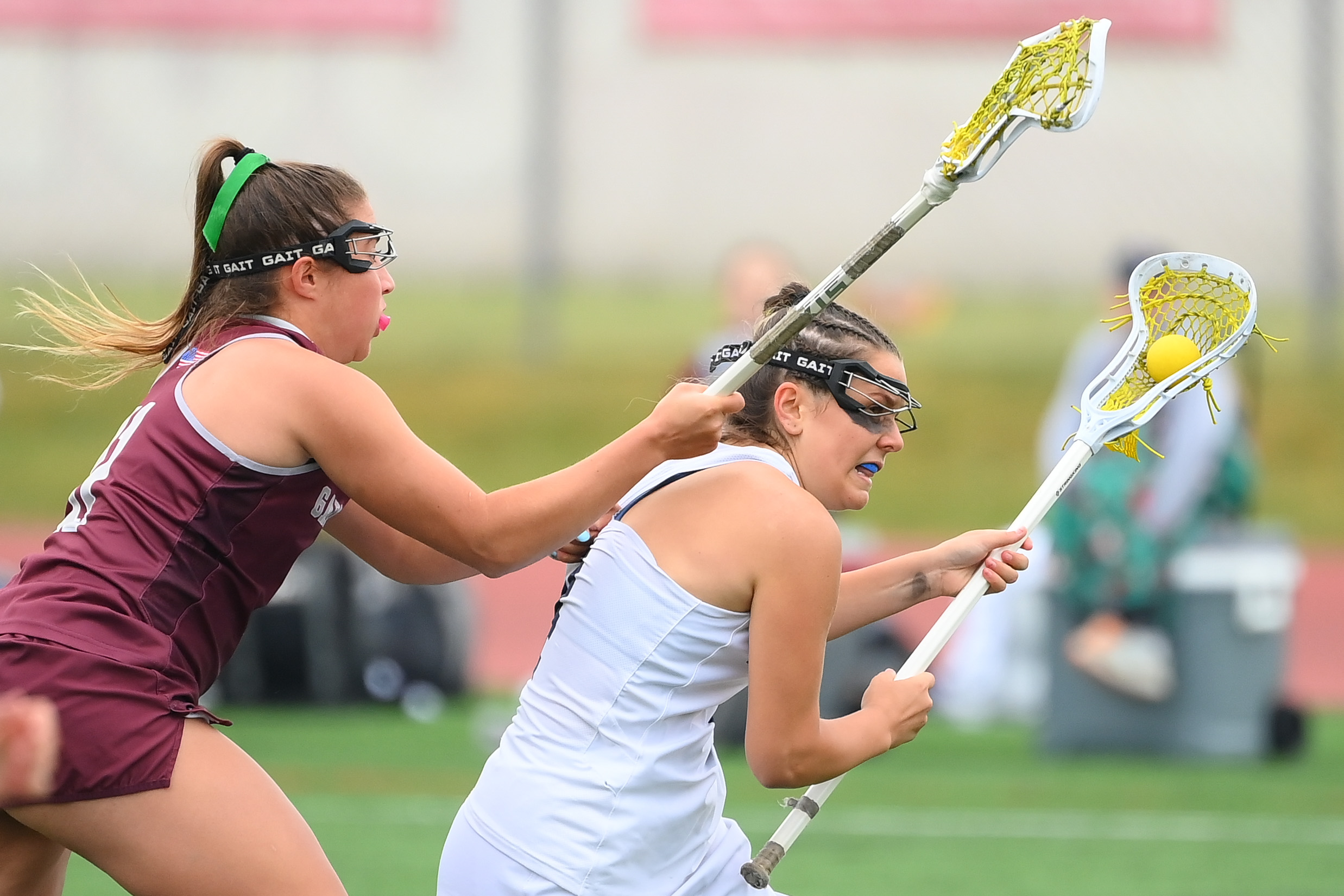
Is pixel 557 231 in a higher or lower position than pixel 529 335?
higher

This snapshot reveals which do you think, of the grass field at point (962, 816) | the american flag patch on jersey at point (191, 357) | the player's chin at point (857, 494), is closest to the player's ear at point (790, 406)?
the player's chin at point (857, 494)

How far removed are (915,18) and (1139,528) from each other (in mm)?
8021

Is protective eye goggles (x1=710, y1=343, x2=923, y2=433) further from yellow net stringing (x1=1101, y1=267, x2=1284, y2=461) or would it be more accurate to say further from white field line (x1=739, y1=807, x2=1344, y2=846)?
white field line (x1=739, y1=807, x2=1344, y2=846)

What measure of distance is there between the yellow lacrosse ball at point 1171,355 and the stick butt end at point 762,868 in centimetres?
121

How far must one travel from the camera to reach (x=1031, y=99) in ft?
9.75

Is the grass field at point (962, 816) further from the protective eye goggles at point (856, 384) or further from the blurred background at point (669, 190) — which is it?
the blurred background at point (669, 190)

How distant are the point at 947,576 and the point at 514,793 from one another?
987 mm

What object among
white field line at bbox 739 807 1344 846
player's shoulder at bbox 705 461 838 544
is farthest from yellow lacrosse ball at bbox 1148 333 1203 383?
white field line at bbox 739 807 1344 846

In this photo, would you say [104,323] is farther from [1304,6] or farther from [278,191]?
[1304,6]

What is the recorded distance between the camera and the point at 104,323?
3.24 metres

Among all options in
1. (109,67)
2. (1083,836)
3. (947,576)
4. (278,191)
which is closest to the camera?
(278,191)

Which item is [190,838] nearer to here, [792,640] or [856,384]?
[792,640]

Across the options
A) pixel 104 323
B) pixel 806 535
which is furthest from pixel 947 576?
pixel 104 323

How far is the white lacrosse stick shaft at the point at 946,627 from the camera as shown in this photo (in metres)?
3.10
